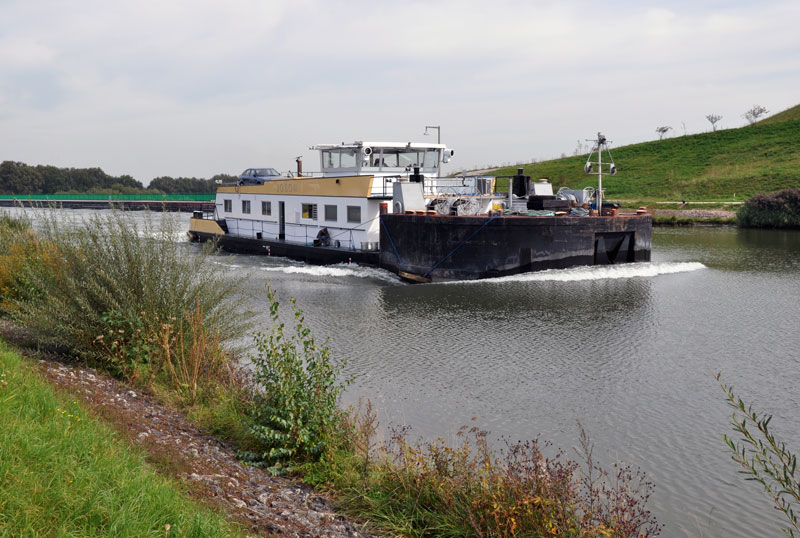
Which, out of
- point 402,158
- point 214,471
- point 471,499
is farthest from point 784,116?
point 214,471

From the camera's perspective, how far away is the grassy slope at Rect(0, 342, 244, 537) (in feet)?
12.6

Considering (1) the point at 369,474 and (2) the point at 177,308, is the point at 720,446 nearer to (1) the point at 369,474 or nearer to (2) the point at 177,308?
(1) the point at 369,474

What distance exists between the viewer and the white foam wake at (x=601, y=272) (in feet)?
63.9

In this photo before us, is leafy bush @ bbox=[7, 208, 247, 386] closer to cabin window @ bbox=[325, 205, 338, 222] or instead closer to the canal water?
the canal water

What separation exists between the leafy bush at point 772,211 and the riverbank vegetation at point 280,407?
37137 mm

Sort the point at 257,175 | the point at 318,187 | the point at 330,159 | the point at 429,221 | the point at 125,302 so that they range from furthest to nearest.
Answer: the point at 257,175, the point at 330,159, the point at 318,187, the point at 429,221, the point at 125,302

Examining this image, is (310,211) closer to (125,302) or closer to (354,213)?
(354,213)

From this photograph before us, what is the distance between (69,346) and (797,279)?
65.8ft

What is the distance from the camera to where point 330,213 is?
25.6 m

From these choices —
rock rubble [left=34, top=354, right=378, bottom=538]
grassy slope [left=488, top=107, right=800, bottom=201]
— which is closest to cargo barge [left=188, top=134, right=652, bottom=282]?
rock rubble [left=34, top=354, right=378, bottom=538]

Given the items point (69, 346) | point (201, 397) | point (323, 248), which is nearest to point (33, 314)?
point (69, 346)

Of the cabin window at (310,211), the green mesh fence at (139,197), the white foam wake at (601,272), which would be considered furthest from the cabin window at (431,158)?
the green mesh fence at (139,197)

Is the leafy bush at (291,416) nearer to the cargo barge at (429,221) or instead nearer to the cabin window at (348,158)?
the cargo barge at (429,221)

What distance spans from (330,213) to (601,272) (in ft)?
34.2
